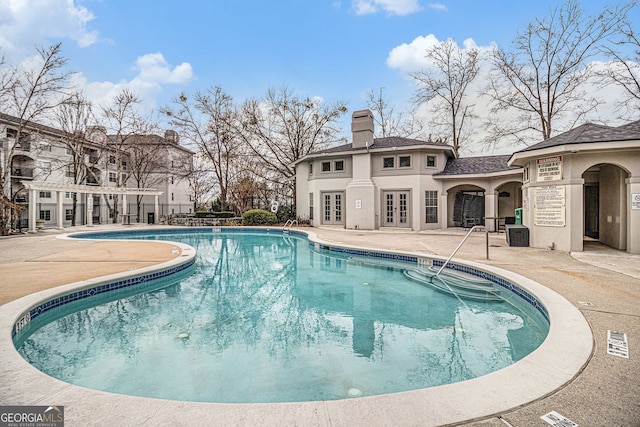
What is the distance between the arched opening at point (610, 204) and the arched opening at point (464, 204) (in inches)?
192

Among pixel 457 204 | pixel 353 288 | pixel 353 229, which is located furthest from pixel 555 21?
pixel 353 288

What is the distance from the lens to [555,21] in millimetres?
17531

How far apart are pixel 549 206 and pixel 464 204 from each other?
8055mm

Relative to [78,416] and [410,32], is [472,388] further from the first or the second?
[410,32]

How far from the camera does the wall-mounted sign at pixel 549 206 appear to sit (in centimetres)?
879

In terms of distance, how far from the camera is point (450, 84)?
74.1 ft

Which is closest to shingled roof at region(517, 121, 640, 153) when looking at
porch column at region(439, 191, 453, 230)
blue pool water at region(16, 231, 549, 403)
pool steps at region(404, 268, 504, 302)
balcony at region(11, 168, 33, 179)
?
pool steps at region(404, 268, 504, 302)

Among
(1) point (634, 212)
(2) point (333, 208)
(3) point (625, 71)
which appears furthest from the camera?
(2) point (333, 208)

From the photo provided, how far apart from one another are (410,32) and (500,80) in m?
7.13

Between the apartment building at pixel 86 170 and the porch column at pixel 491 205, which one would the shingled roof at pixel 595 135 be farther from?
the apartment building at pixel 86 170

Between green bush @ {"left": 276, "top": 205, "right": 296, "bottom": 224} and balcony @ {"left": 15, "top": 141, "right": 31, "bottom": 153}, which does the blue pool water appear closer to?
green bush @ {"left": 276, "top": 205, "right": 296, "bottom": 224}

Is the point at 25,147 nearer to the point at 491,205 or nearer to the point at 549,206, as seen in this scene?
the point at 491,205

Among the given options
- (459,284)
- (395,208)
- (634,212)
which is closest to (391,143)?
(395,208)

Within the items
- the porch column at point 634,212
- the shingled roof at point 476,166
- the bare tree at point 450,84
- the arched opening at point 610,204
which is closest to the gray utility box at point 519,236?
the arched opening at point 610,204
